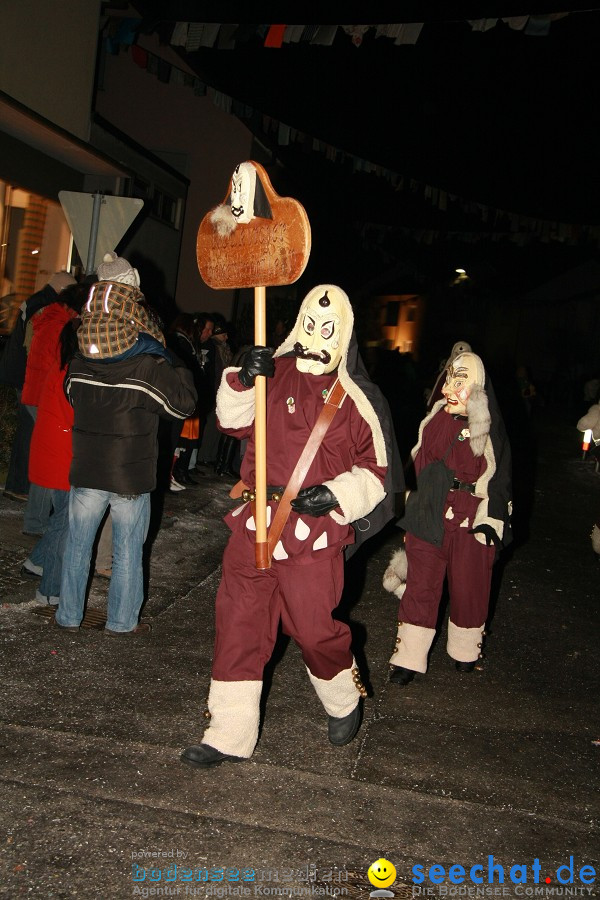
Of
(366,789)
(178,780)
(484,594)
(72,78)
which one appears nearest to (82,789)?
(178,780)

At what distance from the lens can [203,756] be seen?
12.4ft

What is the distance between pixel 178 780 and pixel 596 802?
1.94 m

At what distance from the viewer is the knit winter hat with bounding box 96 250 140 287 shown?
5.21 meters

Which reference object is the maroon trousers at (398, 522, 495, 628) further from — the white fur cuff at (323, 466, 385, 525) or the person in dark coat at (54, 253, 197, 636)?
the person in dark coat at (54, 253, 197, 636)

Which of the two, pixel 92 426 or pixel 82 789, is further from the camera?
pixel 92 426

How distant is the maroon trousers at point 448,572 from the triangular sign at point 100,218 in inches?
137

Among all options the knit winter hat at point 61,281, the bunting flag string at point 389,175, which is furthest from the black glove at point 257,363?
the bunting flag string at point 389,175

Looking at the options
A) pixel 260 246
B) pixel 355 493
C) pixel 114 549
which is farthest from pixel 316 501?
pixel 114 549

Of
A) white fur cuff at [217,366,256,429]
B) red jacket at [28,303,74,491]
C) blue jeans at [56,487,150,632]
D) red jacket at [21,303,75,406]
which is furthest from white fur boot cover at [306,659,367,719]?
red jacket at [21,303,75,406]

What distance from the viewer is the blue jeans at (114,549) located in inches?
200

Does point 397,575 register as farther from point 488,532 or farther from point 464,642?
point 488,532

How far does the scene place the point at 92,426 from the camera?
496 cm

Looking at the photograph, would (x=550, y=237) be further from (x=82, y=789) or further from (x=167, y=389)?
(x=82, y=789)

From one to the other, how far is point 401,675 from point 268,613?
162 centimetres
